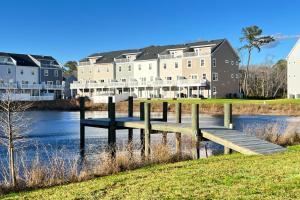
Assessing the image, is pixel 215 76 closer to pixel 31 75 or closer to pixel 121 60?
pixel 121 60

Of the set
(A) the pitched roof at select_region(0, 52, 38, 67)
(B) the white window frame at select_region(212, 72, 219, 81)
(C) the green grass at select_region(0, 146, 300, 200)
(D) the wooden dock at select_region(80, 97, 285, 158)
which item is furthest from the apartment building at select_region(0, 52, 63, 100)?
(C) the green grass at select_region(0, 146, 300, 200)

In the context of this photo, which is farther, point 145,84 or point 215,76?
point 145,84

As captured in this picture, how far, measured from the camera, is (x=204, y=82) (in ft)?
227

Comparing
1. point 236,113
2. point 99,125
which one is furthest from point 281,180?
point 236,113

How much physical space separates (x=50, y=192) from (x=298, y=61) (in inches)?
2135

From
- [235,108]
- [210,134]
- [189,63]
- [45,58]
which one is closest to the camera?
[210,134]

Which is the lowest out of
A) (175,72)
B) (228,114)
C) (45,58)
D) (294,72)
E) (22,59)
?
(228,114)

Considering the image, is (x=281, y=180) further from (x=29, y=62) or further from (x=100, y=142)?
(x=29, y=62)

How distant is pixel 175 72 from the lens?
2968 inches

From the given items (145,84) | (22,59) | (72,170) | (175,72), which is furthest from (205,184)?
(22,59)

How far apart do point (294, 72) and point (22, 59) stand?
2100 inches

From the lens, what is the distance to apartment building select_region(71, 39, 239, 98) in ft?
235

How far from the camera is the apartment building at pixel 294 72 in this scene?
58.6m

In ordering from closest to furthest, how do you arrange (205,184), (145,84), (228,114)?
(205,184), (228,114), (145,84)
